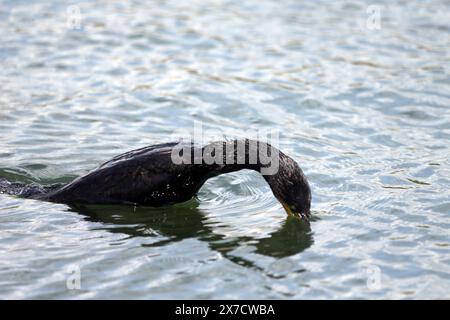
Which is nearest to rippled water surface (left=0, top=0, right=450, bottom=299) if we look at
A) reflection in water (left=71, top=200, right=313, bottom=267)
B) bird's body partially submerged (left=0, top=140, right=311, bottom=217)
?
reflection in water (left=71, top=200, right=313, bottom=267)

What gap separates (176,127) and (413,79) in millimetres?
4227

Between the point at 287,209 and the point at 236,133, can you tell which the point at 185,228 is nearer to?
the point at 287,209

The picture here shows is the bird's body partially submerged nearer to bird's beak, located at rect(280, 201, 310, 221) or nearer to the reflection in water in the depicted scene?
bird's beak, located at rect(280, 201, 310, 221)

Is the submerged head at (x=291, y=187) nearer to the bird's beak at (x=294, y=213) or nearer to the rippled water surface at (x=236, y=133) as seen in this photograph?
the bird's beak at (x=294, y=213)

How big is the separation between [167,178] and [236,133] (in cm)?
320

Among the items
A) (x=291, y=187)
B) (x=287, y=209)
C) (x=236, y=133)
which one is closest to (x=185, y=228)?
(x=287, y=209)

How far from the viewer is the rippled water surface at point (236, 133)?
7016 mm

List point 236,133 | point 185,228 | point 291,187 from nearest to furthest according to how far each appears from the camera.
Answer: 1. point 291,187
2. point 185,228
3. point 236,133

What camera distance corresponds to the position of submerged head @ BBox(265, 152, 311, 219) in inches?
303

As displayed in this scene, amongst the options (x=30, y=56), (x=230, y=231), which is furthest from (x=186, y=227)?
(x=30, y=56)

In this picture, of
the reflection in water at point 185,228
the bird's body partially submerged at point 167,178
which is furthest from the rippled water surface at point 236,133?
the bird's body partially submerged at point 167,178

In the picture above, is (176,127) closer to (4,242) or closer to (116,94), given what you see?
(116,94)

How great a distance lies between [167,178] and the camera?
8.21 m
